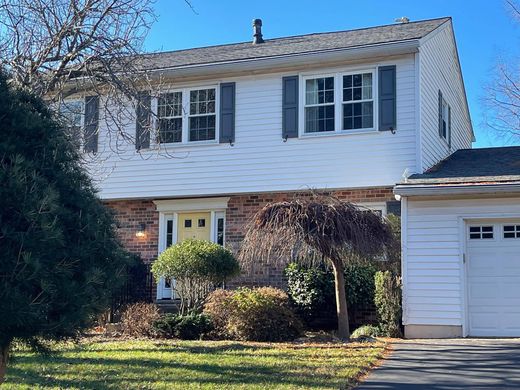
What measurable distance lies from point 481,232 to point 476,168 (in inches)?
85.7

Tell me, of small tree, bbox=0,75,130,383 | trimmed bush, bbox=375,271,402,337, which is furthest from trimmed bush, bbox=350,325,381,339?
small tree, bbox=0,75,130,383

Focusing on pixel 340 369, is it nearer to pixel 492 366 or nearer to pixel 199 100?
pixel 492 366

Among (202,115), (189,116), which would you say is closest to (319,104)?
(202,115)

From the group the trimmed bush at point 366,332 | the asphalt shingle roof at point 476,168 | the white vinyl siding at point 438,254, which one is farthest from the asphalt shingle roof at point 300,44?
the trimmed bush at point 366,332

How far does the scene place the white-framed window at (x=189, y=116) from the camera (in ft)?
50.4

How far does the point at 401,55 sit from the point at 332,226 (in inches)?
193

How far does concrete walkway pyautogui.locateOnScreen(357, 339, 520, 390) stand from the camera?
750 cm

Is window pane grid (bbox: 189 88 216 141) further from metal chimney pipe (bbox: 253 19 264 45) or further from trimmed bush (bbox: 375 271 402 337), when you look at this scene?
trimmed bush (bbox: 375 271 402 337)

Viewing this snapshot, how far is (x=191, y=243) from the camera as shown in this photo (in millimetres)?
12977

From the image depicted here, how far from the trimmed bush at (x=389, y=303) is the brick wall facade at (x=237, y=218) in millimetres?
2139

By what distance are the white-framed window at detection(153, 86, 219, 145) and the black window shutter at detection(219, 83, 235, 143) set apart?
174 millimetres

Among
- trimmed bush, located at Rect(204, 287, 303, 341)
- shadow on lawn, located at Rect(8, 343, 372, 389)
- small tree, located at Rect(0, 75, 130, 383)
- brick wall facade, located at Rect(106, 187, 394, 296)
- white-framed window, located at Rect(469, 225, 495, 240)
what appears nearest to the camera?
small tree, located at Rect(0, 75, 130, 383)

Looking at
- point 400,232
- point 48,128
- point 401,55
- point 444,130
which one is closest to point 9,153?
point 48,128

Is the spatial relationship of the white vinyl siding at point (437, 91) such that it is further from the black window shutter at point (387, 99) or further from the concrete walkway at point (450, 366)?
the concrete walkway at point (450, 366)
